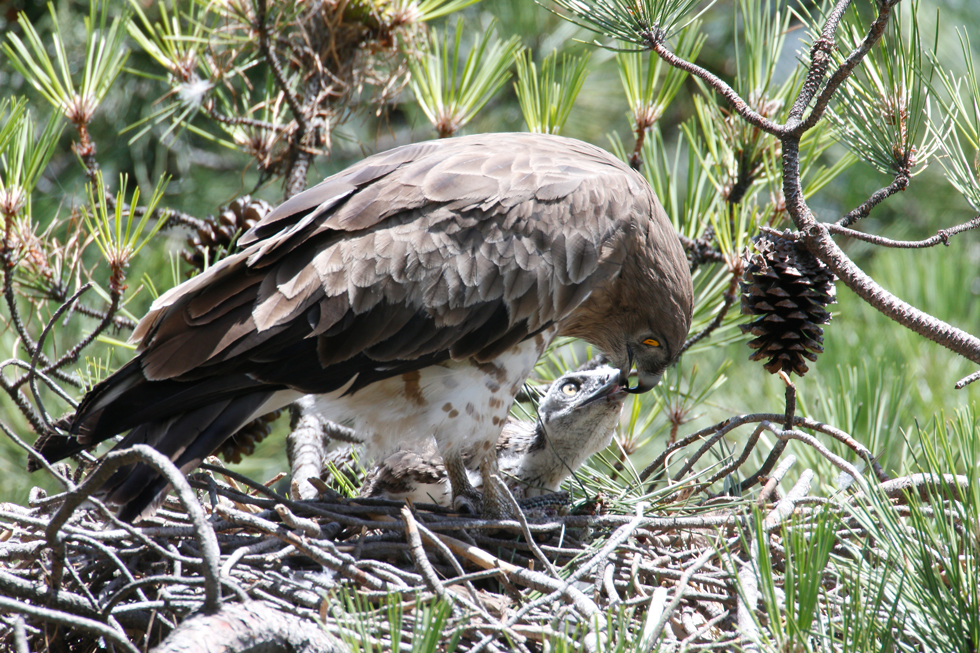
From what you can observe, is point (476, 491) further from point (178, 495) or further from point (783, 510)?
point (178, 495)

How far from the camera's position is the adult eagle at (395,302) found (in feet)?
8.11

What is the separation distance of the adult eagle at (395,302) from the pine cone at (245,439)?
0.59 m

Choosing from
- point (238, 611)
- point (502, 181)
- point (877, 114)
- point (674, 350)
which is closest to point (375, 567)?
point (238, 611)

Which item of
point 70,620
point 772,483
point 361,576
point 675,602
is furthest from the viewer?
point 772,483

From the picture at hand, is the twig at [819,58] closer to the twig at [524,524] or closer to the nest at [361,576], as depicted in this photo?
the nest at [361,576]

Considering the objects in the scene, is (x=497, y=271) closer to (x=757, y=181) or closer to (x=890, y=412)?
(x=757, y=181)

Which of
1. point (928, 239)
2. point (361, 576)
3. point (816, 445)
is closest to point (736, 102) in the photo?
point (928, 239)

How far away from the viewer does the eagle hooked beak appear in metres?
3.24

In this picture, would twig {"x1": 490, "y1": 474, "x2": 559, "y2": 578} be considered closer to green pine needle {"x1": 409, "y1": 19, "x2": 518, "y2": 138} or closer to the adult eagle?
the adult eagle

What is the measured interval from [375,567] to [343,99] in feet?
7.51

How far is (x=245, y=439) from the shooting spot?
3350mm

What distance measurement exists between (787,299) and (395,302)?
1186 millimetres

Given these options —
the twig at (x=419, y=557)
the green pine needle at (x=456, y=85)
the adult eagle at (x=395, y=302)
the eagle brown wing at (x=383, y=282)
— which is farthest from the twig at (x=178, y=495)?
the green pine needle at (x=456, y=85)

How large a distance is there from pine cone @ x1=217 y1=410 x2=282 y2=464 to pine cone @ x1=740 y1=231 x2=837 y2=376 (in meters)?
1.89
